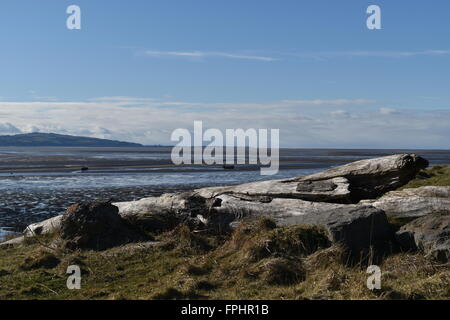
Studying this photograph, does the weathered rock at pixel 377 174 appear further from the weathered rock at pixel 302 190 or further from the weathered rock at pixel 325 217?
the weathered rock at pixel 325 217

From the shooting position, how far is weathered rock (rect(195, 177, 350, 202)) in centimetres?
1433

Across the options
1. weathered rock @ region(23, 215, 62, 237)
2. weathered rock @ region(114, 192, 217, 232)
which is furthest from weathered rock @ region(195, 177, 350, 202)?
weathered rock @ region(23, 215, 62, 237)

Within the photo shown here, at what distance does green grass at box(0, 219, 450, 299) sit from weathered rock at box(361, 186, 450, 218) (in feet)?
8.59

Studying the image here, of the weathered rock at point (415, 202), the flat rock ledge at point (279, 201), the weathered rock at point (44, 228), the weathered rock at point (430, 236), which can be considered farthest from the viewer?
the weathered rock at point (44, 228)

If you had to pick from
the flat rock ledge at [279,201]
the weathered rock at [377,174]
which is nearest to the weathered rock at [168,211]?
the flat rock ledge at [279,201]

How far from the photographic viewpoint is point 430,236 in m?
10.9

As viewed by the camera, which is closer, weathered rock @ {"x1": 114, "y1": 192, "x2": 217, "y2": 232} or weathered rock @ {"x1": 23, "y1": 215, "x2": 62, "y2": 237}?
weathered rock @ {"x1": 114, "y1": 192, "x2": 217, "y2": 232}

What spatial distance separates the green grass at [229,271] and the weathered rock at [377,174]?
3.70m

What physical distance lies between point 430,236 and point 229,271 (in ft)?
16.0

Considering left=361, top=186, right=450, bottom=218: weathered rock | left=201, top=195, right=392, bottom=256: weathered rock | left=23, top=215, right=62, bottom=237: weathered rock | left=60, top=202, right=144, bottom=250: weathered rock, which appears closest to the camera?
left=201, top=195, right=392, bottom=256: weathered rock

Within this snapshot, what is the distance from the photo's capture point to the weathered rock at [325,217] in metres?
11.4

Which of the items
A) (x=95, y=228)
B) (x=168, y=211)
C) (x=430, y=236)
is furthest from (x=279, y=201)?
(x=95, y=228)

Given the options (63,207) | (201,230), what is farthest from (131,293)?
(63,207)

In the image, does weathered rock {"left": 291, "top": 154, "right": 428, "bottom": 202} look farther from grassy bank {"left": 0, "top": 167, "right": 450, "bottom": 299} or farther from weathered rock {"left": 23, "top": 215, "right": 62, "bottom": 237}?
weathered rock {"left": 23, "top": 215, "right": 62, "bottom": 237}
